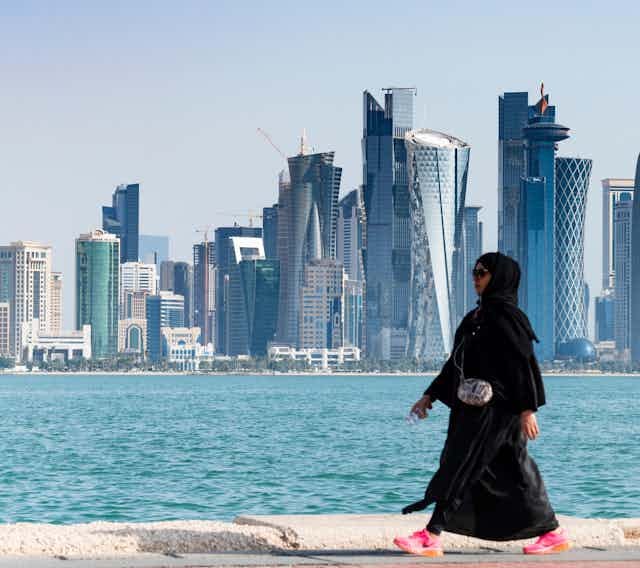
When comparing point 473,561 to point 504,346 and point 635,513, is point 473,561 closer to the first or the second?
point 504,346

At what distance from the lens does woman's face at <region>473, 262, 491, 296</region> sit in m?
9.77

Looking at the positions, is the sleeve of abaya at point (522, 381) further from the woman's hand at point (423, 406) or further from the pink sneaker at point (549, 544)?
the pink sneaker at point (549, 544)

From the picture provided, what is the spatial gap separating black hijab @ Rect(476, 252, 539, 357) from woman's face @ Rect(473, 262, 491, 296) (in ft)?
0.07

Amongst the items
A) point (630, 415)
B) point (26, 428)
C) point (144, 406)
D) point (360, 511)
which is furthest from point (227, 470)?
point (144, 406)

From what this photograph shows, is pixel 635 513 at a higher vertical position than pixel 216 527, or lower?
lower

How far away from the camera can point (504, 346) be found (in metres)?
9.77

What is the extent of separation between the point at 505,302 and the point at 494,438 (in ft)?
2.76

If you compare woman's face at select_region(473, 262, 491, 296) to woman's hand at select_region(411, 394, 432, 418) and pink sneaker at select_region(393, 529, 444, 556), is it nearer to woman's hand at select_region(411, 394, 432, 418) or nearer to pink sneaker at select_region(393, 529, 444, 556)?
woman's hand at select_region(411, 394, 432, 418)

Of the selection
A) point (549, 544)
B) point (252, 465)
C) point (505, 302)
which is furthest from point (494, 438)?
point (252, 465)

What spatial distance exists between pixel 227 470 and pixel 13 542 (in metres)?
30.8

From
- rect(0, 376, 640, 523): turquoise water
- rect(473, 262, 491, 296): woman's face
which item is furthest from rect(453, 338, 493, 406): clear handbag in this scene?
rect(0, 376, 640, 523): turquoise water

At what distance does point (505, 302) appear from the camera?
9.83 m

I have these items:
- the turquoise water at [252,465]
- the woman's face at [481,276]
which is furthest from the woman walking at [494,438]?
the turquoise water at [252,465]

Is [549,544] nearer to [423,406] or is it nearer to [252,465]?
[423,406]
